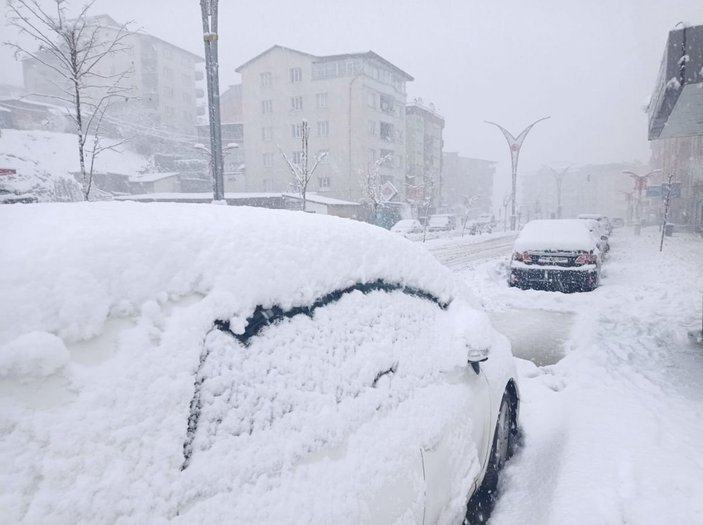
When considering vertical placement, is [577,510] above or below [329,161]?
below

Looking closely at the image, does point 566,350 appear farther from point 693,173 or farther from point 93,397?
point 693,173

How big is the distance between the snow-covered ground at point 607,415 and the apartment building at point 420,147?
50229mm

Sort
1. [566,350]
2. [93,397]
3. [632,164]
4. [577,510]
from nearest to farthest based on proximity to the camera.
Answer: [93,397] < [577,510] < [566,350] < [632,164]

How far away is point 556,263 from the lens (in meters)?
9.27

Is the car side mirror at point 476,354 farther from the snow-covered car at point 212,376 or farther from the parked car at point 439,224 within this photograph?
the parked car at point 439,224

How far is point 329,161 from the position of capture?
166 ft

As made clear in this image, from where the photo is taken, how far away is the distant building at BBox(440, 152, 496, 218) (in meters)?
85.7

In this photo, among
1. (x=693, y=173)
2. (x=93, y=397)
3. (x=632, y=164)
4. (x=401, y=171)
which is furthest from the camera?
(x=632, y=164)

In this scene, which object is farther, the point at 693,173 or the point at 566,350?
the point at 693,173

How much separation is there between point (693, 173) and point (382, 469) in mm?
40889

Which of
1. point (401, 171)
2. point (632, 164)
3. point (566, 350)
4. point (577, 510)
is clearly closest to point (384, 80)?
point (401, 171)

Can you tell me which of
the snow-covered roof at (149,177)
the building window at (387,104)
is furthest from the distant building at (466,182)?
the snow-covered roof at (149,177)

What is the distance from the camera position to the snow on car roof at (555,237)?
9234 millimetres

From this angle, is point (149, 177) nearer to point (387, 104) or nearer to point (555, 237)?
point (387, 104)
